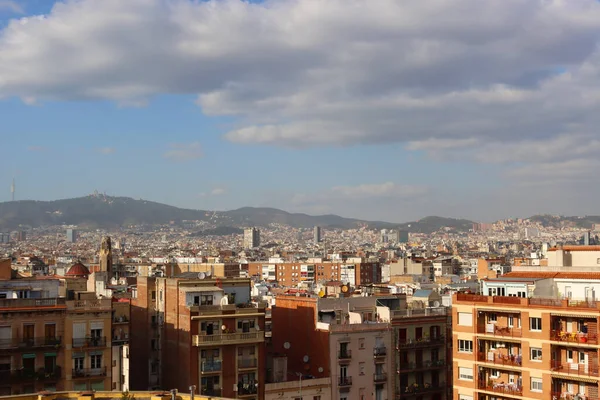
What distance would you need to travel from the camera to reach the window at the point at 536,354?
41.0 meters

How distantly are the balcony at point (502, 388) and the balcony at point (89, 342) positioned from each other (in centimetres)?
2043

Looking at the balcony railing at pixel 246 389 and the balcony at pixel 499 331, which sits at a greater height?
the balcony at pixel 499 331

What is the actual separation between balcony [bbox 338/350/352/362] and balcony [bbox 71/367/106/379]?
50.0ft

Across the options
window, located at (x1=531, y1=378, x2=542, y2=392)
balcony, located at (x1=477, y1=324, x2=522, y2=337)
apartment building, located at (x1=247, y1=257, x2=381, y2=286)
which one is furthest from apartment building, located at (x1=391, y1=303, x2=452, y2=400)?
apartment building, located at (x1=247, y1=257, x2=381, y2=286)

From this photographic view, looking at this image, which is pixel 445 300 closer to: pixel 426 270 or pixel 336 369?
pixel 336 369

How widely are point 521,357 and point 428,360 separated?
1533 centimetres

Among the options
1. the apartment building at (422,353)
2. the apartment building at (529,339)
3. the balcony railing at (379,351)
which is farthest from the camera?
the apartment building at (422,353)

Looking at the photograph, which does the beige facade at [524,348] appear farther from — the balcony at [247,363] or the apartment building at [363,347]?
the balcony at [247,363]

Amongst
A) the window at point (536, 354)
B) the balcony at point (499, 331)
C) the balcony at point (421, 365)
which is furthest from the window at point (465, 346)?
the balcony at point (421, 365)

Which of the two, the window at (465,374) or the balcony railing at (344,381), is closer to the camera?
the window at (465,374)

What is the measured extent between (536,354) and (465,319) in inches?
187

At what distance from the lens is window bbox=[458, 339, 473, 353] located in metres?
44.3

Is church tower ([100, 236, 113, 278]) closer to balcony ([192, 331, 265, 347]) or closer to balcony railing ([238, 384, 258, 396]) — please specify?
balcony ([192, 331, 265, 347])

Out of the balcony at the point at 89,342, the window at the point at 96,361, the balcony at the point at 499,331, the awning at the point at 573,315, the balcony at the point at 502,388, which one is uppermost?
the awning at the point at 573,315
